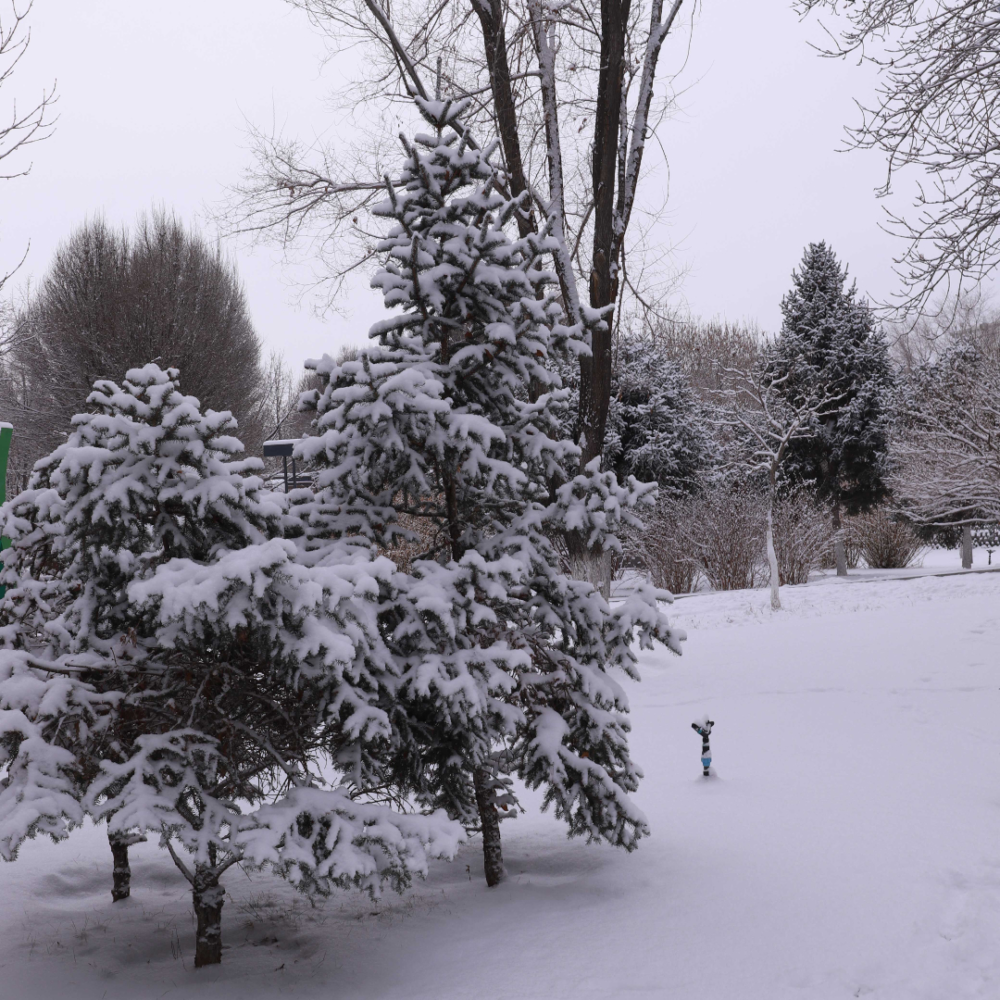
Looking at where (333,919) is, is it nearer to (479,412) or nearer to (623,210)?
(479,412)

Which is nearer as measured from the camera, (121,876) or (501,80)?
(121,876)

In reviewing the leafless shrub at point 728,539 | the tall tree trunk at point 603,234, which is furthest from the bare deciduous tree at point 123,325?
the tall tree trunk at point 603,234

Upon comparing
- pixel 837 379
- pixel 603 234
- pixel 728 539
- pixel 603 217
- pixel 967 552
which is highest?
pixel 837 379

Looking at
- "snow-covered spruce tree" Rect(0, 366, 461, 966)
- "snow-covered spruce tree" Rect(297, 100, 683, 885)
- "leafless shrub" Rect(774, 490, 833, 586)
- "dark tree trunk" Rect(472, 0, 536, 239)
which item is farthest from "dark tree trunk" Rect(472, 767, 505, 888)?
"leafless shrub" Rect(774, 490, 833, 586)

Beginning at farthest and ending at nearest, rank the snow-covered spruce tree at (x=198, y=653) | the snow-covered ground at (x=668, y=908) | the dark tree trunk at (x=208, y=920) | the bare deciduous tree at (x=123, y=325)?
1. the bare deciduous tree at (x=123, y=325)
2. the dark tree trunk at (x=208, y=920)
3. the snow-covered ground at (x=668, y=908)
4. the snow-covered spruce tree at (x=198, y=653)

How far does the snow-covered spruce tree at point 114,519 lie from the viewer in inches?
136

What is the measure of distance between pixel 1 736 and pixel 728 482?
18795 mm

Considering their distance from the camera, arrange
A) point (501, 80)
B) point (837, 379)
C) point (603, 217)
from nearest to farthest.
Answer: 1. point (603, 217)
2. point (501, 80)
3. point (837, 379)

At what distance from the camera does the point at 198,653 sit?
379cm

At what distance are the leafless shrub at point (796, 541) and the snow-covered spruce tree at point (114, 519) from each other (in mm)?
16442

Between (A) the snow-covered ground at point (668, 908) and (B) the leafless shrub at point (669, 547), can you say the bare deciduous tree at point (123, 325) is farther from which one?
(A) the snow-covered ground at point (668, 908)

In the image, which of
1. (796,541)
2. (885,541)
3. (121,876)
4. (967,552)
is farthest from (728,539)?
(121,876)

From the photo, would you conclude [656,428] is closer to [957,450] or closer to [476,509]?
[957,450]

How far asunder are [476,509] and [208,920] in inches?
92.3
